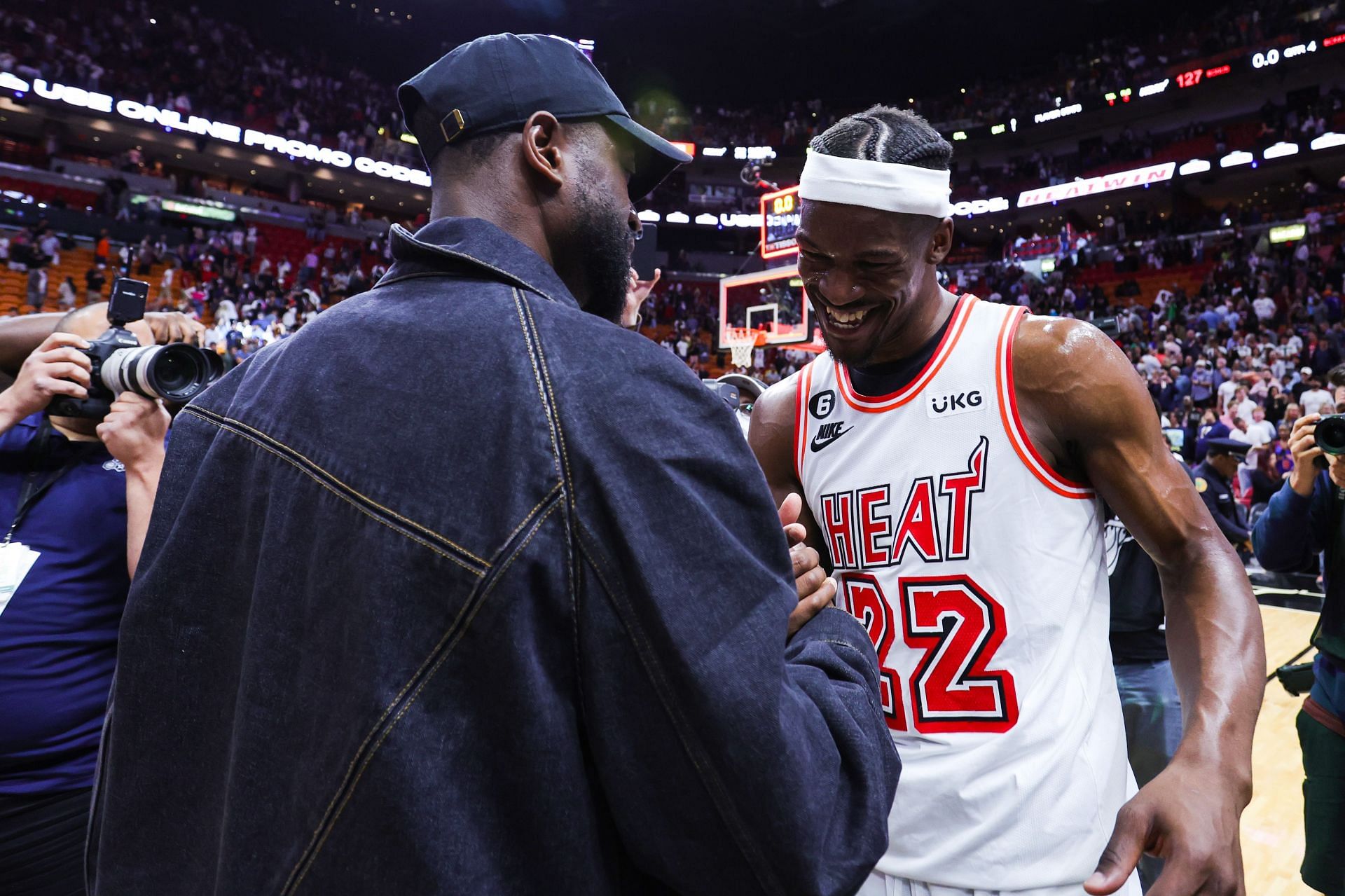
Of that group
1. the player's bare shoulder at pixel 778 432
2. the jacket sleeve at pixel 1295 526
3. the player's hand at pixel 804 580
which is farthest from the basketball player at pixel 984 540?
the jacket sleeve at pixel 1295 526

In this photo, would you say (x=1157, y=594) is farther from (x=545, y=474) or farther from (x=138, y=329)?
(x=138, y=329)

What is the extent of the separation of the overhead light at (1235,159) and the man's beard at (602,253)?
26.0 meters

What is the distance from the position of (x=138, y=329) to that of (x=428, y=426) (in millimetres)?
2106

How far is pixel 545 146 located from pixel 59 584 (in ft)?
5.71

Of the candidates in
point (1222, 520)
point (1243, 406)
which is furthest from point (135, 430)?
point (1243, 406)

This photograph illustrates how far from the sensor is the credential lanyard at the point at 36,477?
2.02 metres

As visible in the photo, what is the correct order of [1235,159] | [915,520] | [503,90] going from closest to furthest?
[503,90] < [915,520] < [1235,159]

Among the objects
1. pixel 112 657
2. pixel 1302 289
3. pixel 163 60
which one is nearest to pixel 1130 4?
pixel 1302 289

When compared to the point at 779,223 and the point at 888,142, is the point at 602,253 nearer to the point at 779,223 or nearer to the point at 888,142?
the point at 888,142

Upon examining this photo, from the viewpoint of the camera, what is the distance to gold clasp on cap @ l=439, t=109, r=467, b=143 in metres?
1.08

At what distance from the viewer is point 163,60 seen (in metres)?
22.6

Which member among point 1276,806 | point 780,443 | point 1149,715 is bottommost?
point 1276,806

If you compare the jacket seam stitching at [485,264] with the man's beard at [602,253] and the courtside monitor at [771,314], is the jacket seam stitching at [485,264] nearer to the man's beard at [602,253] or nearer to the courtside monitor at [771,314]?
the man's beard at [602,253]

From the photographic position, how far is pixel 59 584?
2018 millimetres
